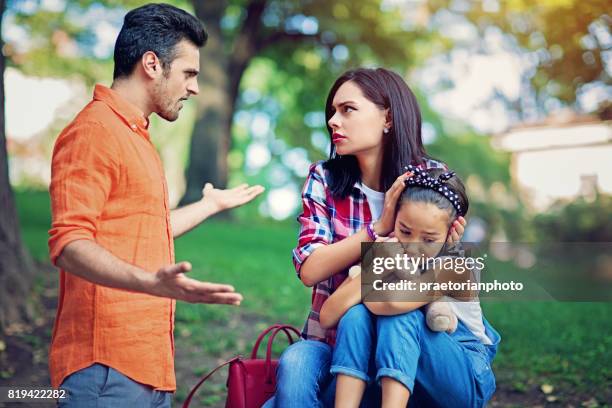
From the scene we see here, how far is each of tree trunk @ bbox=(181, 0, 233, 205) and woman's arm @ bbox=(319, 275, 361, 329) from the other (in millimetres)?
8992

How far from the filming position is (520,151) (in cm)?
2103

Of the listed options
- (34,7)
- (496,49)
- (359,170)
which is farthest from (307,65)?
(359,170)

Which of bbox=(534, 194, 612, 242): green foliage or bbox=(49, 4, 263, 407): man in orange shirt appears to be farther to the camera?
bbox=(534, 194, 612, 242): green foliage

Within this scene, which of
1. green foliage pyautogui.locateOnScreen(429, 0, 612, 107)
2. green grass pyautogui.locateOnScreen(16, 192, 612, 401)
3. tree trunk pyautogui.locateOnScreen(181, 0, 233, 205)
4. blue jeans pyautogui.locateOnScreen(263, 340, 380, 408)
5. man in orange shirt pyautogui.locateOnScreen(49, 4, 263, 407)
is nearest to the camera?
man in orange shirt pyautogui.locateOnScreen(49, 4, 263, 407)

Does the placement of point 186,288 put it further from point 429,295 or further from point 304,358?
point 429,295

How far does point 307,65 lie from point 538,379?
10522 millimetres

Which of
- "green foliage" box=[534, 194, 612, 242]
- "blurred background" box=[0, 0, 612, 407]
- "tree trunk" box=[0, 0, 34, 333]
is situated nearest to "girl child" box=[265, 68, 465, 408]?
"blurred background" box=[0, 0, 612, 407]

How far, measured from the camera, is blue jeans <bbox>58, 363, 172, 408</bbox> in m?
2.26

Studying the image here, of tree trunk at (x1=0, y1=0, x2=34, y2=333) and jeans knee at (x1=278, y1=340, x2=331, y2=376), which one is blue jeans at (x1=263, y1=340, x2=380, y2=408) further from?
tree trunk at (x1=0, y1=0, x2=34, y2=333)

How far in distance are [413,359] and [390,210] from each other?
0.55 metres

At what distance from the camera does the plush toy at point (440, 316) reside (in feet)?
8.16

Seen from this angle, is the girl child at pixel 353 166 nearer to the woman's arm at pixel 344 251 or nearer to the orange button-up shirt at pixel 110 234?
the woman's arm at pixel 344 251

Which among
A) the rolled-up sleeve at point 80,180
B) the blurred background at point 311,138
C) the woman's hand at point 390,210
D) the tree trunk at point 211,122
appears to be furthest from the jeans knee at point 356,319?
the tree trunk at point 211,122

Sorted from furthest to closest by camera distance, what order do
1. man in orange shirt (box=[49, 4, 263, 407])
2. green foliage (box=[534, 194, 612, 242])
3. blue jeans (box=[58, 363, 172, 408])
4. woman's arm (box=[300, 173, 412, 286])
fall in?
green foliage (box=[534, 194, 612, 242]) → woman's arm (box=[300, 173, 412, 286]) → blue jeans (box=[58, 363, 172, 408]) → man in orange shirt (box=[49, 4, 263, 407])
